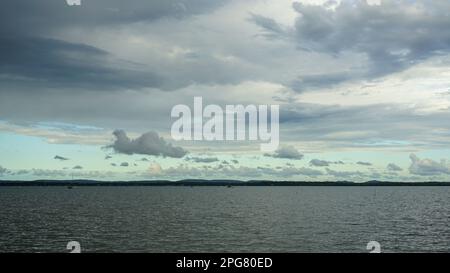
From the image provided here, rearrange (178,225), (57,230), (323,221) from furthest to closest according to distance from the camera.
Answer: (323,221) < (178,225) < (57,230)
